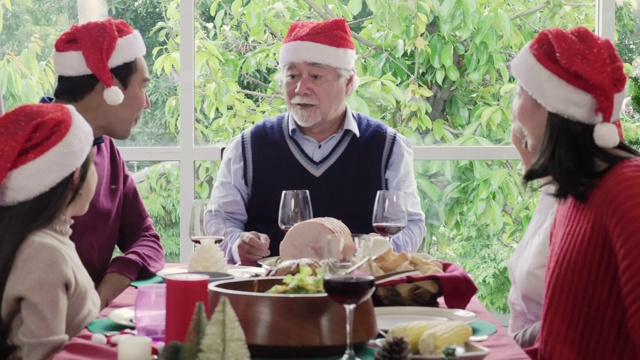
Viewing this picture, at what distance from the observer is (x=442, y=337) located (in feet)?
5.13

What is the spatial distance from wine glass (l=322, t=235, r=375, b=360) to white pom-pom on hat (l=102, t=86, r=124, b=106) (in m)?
1.65

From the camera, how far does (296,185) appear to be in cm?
347

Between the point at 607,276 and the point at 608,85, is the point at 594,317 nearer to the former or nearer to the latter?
the point at 607,276

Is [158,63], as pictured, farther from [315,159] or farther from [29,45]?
[315,159]

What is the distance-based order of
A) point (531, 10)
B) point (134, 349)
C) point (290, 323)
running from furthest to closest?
1. point (531, 10)
2. point (290, 323)
3. point (134, 349)

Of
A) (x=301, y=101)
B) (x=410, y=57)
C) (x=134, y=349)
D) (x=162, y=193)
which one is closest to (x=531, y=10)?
(x=410, y=57)

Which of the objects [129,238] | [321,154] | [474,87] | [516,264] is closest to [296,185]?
[321,154]

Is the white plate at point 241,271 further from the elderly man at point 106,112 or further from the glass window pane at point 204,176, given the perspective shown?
the glass window pane at point 204,176

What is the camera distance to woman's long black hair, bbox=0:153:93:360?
191 centimetres

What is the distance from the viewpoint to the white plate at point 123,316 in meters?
1.89

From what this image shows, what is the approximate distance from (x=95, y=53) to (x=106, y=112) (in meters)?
0.20

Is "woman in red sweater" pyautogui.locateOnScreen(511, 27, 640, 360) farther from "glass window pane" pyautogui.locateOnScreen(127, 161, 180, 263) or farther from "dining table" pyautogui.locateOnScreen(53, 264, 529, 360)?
"glass window pane" pyautogui.locateOnScreen(127, 161, 180, 263)

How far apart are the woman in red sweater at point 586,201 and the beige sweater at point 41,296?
1038 mm

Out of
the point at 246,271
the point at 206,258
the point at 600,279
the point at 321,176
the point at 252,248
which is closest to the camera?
the point at 600,279
